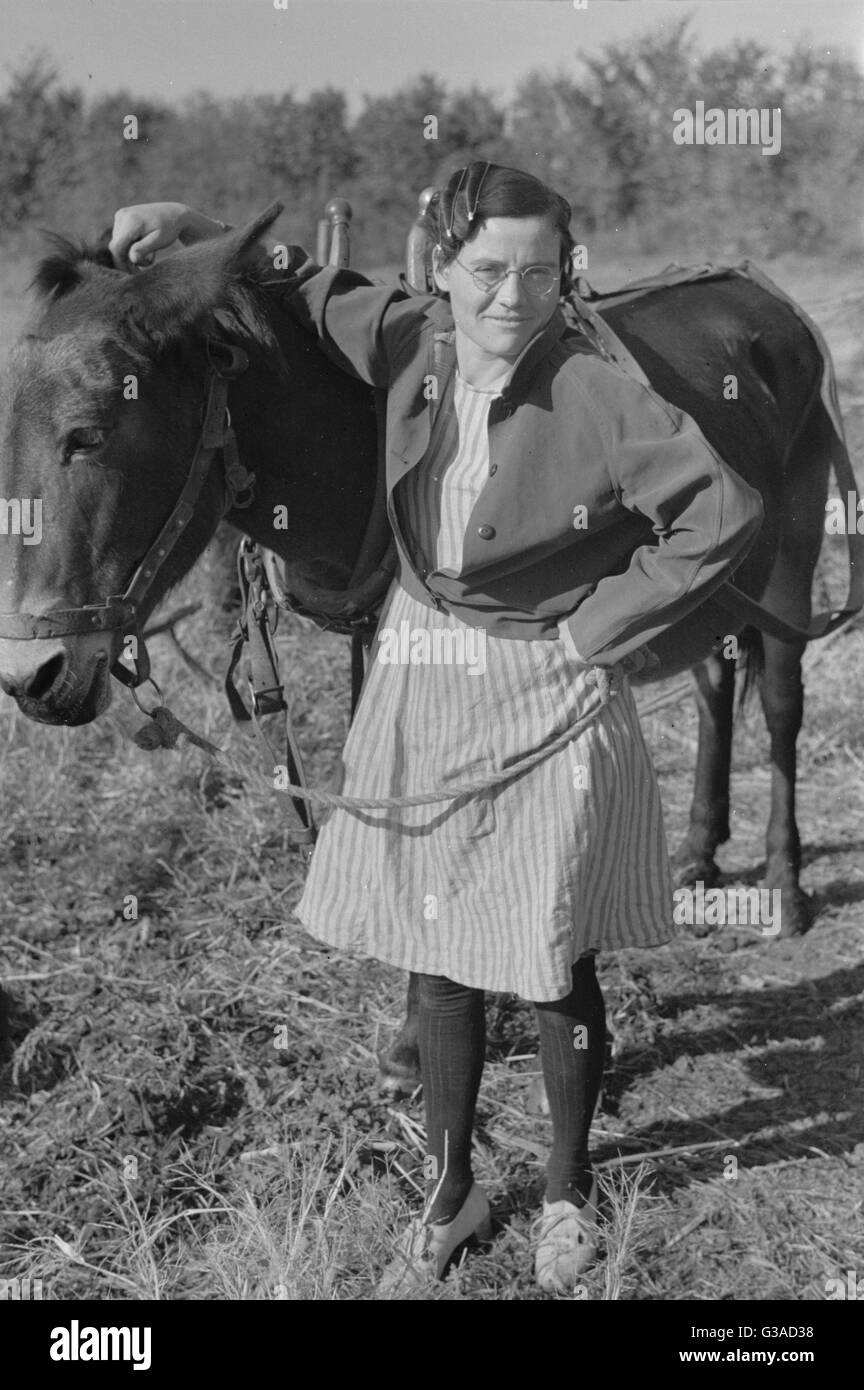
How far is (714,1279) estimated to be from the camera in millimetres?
2672

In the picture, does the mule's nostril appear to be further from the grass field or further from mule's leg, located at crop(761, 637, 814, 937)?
mule's leg, located at crop(761, 637, 814, 937)

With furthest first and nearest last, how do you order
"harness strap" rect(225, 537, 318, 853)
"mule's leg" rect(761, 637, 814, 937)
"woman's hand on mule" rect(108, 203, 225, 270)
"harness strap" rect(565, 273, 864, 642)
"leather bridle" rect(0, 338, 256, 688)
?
1. "mule's leg" rect(761, 637, 814, 937)
2. "harness strap" rect(565, 273, 864, 642)
3. "harness strap" rect(225, 537, 318, 853)
4. "woman's hand on mule" rect(108, 203, 225, 270)
5. "leather bridle" rect(0, 338, 256, 688)

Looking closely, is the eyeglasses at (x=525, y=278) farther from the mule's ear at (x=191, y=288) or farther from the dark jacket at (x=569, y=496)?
the mule's ear at (x=191, y=288)

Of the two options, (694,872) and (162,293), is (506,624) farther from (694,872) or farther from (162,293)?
(694,872)

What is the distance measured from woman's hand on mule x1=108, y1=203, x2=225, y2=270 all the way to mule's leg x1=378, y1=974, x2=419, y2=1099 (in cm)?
183

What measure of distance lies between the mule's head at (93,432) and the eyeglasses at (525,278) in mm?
372

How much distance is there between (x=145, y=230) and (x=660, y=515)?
1.13 meters

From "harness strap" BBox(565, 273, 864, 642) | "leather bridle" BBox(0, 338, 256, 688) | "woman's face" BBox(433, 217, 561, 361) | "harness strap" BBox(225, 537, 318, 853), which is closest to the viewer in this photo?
"woman's face" BBox(433, 217, 561, 361)

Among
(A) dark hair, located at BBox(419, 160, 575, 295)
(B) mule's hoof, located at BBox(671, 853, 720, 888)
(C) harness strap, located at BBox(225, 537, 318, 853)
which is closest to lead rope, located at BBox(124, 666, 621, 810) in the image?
(C) harness strap, located at BBox(225, 537, 318, 853)

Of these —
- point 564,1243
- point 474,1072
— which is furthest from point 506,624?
point 564,1243

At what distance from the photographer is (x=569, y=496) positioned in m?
2.19

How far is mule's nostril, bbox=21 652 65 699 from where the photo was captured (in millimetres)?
2154
